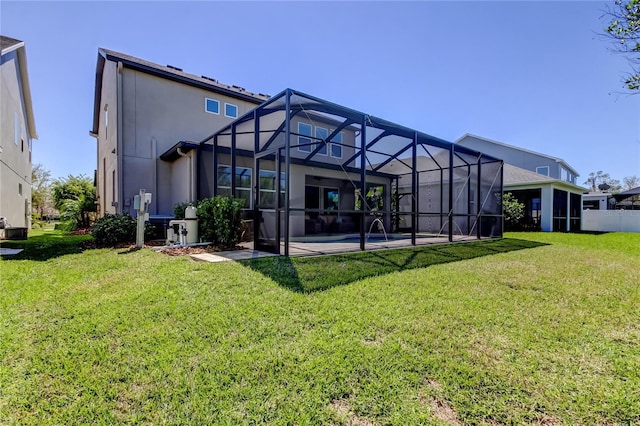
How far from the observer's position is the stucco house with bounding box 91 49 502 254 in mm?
8266

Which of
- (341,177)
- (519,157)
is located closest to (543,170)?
(519,157)

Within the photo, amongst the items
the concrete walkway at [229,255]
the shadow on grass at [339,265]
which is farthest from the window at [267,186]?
the shadow on grass at [339,265]

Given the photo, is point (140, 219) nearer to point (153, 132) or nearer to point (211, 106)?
point (153, 132)

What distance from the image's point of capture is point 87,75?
522 inches

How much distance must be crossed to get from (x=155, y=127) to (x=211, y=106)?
7.76 ft

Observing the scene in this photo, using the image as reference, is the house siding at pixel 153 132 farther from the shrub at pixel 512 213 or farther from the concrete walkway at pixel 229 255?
the shrub at pixel 512 213

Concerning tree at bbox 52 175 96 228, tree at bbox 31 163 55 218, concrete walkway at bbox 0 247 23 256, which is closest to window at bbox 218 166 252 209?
concrete walkway at bbox 0 247 23 256

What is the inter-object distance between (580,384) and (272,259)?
439cm

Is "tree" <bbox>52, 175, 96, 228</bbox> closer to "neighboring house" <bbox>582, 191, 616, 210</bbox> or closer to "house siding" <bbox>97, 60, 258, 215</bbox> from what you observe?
"house siding" <bbox>97, 60, 258, 215</bbox>

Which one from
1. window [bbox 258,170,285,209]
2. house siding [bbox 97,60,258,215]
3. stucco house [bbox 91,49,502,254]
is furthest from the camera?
house siding [bbox 97,60,258,215]

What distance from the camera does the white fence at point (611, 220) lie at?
1553cm

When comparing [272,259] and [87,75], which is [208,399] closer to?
[272,259]

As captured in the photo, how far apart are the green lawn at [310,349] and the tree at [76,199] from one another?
499 inches

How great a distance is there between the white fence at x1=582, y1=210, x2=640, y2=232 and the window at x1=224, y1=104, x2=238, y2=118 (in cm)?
2017
